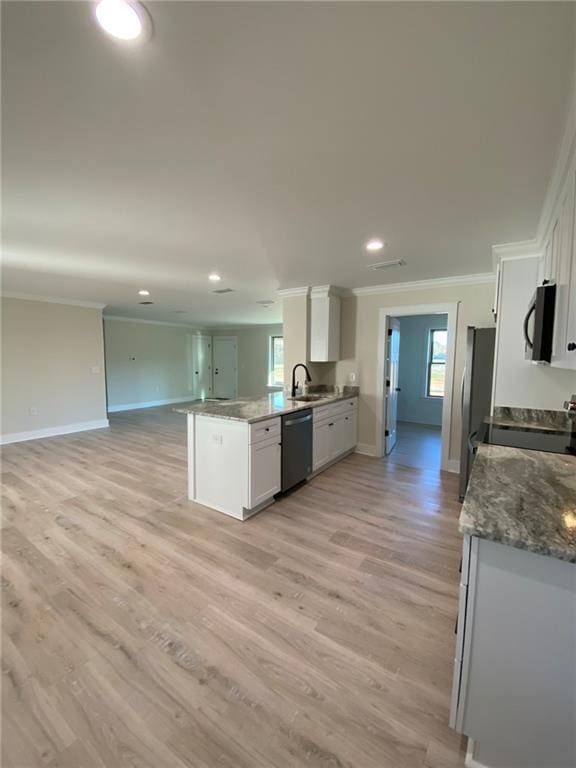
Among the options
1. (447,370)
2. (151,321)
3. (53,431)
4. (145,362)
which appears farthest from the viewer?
(151,321)

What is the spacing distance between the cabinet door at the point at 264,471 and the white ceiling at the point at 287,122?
73.8 inches

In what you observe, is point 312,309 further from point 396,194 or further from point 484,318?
point 396,194

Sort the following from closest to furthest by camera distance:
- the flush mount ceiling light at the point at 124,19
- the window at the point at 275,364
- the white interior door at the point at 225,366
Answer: the flush mount ceiling light at the point at 124,19, the window at the point at 275,364, the white interior door at the point at 225,366

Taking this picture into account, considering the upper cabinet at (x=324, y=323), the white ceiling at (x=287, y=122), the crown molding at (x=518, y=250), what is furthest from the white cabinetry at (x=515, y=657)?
the upper cabinet at (x=324, y=323)

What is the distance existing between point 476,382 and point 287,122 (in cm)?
302

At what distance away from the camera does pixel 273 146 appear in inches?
59.9

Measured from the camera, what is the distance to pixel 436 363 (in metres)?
6.87

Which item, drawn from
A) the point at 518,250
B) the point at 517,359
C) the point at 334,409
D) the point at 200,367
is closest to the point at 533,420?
the point at 517,359

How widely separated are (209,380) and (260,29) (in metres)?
10.4

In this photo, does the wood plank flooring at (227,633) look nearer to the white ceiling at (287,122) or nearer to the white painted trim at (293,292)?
the white ceiling at (287,122)

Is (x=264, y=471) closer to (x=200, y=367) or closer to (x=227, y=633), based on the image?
(x=227, y=633)

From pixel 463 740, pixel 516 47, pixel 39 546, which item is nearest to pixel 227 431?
pixel 39 546

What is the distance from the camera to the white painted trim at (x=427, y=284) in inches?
152

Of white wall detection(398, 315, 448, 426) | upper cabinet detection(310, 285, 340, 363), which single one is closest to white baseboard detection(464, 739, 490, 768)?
upper cabinet detection(310, 285, 340, 363)
